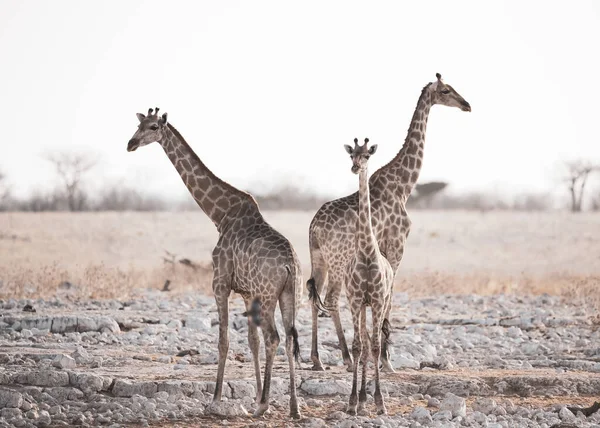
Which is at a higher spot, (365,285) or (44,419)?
(365,285)

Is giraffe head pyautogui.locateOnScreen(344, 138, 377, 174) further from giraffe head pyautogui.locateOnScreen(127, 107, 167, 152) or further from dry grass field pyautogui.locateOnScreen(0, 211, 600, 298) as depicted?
dry grass field pyautogui.locateOnScreen(0, 211, 600, 298)

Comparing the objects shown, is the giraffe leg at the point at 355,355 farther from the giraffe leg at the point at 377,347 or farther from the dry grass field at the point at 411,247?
the dry grass field at the point at 411,247

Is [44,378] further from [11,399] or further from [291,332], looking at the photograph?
[291,332]

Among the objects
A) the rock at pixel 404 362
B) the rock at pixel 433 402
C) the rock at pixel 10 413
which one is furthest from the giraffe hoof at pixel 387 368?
the rock at pixel 10 413

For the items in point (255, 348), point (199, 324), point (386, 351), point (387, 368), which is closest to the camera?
point (255, 348)

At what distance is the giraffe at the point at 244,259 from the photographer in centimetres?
1032

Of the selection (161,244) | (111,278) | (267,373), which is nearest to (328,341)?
(267,373)

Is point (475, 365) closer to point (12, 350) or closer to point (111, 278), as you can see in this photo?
point (12, 350)

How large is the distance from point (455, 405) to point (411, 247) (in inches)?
1127

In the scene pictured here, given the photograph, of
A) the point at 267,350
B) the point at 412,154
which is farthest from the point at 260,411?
the point at 412,154

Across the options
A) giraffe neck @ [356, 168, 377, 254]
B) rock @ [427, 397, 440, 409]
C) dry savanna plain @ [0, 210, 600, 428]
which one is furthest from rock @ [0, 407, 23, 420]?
rock @ [427, 397, 440, 409]

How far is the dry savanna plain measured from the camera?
10.3m

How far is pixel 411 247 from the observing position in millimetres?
39031

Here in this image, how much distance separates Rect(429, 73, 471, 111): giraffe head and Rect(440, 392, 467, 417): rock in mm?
4949
